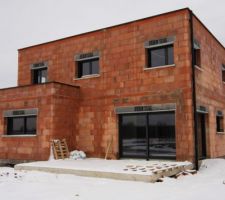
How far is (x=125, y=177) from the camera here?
1041cm

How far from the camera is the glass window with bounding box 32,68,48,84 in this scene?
1941cm

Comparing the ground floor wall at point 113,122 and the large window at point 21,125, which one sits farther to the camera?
the large window at point 21,125

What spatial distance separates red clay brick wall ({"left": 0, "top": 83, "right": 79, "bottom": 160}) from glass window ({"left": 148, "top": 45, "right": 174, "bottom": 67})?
4.39m

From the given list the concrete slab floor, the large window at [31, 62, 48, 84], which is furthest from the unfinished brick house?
the concrete slab floor

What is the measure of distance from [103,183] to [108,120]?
6.07 metres

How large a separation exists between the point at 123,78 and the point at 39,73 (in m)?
6.55

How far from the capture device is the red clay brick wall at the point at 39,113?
1556cm

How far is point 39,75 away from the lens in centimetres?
Answer: 1978

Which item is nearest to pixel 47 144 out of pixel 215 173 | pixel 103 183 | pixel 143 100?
pixel 143 100

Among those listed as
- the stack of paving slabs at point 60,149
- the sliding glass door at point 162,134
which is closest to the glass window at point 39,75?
the stack of paving slabs at point 60,149

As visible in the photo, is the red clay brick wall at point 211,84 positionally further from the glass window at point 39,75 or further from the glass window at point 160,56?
the glass window at point 39,75

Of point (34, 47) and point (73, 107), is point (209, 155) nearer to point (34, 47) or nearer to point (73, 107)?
point (73, 107)

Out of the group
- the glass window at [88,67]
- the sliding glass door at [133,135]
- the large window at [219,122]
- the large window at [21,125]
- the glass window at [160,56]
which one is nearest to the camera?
the glass window at [160,56]

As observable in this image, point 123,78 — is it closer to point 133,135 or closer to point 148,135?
point 133,135
